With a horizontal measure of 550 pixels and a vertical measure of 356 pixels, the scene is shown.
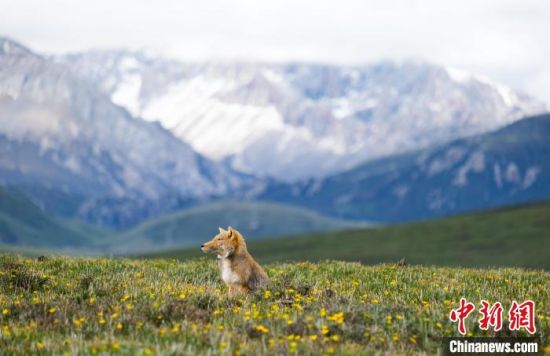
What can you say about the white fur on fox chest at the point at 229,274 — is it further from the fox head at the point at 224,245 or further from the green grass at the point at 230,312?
the green grass at the point at 230,312

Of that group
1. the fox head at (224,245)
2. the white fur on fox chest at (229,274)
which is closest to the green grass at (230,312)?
the white fur on fox chest at (229,274)

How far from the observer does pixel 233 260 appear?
17.0 meters

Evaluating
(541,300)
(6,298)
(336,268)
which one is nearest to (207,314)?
(6,298)

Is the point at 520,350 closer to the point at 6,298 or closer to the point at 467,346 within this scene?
the point at 467,346

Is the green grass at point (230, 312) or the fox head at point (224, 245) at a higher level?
the fox head at point (224, 245)

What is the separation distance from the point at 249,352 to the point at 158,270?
10808 mm

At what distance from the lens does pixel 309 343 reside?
467 inches

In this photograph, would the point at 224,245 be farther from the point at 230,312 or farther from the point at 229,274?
the point at 230,312

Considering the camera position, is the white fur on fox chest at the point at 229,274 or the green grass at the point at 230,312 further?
the white fur on fox chest at the point at 229,274

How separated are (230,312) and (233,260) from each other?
2.57 meters

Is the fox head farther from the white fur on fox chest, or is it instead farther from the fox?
the white fur on fox chest

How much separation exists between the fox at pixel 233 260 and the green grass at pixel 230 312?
0.44m

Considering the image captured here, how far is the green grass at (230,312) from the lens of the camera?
39.1ft

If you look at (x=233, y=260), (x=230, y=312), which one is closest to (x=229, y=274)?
(x=233, y=260)
